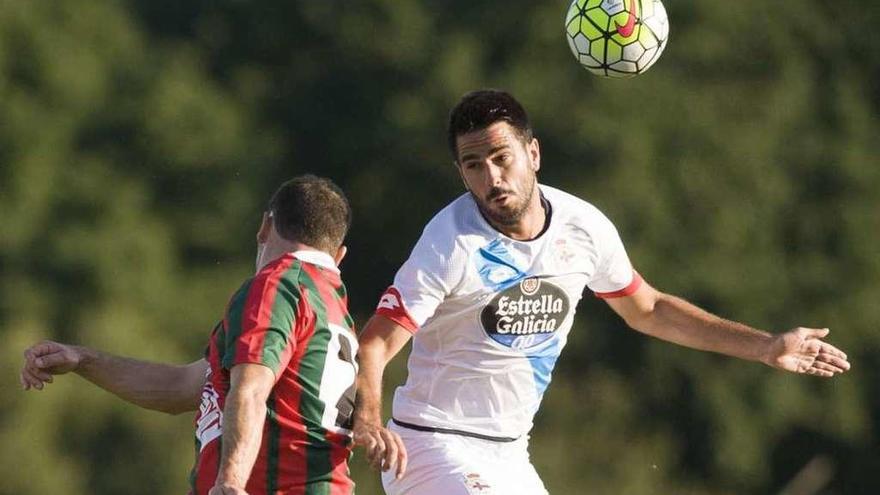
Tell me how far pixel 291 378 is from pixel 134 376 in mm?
734

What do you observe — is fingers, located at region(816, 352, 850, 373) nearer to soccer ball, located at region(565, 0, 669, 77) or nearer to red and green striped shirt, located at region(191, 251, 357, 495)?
soccer ball, located at region(565, 0, 669, 77)

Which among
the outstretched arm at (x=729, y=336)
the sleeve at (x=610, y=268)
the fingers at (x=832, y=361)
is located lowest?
the fingers at (x=832, y=361)

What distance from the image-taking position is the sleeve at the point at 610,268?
19.0ft

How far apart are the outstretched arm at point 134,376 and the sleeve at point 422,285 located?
2.02ft

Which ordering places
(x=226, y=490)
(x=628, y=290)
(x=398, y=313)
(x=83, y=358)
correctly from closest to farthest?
(x=226, y=490) → (x=83, y=358) → (x=398, y=313) → (x=628, y=290)

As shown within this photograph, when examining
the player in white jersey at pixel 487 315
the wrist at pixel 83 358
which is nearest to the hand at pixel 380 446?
the player in white jersey at pixel 487 315

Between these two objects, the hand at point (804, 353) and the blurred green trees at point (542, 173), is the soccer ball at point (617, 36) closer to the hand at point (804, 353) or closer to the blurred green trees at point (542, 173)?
the hand at point (804, 353)

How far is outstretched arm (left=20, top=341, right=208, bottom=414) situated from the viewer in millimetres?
4883

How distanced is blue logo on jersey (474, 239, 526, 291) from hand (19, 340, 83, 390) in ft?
4.38

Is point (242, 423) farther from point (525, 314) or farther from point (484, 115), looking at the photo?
point (484, 115)

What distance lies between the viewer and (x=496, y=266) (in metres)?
5.47

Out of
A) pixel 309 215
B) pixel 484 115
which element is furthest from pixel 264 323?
pixel 484 115

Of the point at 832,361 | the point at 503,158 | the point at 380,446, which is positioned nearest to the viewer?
the point at 380,446

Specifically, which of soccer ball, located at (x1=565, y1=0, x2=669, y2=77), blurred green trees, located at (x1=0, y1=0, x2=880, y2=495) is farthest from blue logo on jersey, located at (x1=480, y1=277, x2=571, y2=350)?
blurred green trees, located at (x1=0, y1=0, x2=880, y2=495)
